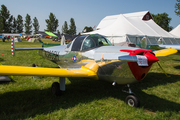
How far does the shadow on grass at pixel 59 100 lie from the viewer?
288 centimetres

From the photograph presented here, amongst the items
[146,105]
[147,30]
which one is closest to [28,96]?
[146,105]

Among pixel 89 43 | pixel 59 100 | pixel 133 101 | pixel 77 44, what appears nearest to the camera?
pixel 133 101

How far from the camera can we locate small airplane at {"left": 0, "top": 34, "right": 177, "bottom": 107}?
267 centimetres

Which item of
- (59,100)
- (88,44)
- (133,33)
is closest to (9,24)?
(133,33)

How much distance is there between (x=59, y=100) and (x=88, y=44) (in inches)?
75.6

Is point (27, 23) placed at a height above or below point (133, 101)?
above

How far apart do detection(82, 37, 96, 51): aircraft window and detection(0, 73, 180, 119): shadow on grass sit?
1.40 m

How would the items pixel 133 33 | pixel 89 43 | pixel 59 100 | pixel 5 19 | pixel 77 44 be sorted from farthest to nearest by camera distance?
1. pixel 5 19
2. pixel 133 33
3. pixel 77 44
4. pixel 89 43
5. pixel 59 100

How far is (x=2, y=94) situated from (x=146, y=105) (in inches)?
157

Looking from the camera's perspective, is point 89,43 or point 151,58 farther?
point 89,43

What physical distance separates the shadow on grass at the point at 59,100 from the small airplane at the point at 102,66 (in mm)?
371

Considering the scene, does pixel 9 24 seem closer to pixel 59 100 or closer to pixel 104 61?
pixel 59 100

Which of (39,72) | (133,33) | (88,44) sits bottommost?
(39,72)

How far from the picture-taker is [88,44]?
4.15 m
